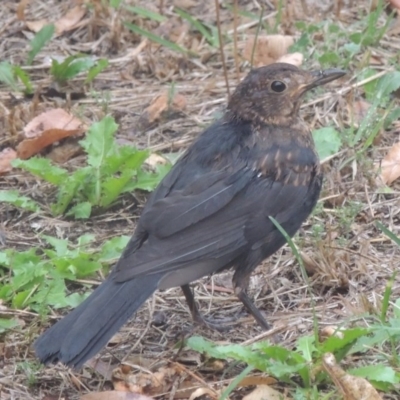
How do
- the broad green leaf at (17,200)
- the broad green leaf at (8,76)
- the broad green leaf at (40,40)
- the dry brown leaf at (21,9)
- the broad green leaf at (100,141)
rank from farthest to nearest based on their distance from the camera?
1. the dry brown leaf at (21,9)
2. the broad green leaf at (40,40)
3. the broad green leaf at (8,76)
4. the broad green leaf at (100,141)
5. the broad green leaf at (17,200)

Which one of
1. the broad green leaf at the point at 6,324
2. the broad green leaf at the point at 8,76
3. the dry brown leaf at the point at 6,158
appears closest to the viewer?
the broad green leaf at the point at 6,324

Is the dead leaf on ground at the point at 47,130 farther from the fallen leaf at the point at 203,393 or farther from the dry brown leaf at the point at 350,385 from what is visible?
the dry brown leaf at the point at 350,385

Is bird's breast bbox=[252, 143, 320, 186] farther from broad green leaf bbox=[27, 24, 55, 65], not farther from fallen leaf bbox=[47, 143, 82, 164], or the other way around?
broad green leaf bbox=[27, 24, 55, 65]

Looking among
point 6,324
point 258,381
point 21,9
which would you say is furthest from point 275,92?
point 21,9

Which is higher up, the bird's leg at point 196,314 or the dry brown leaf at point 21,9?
the dry brown leaf at point 21,9

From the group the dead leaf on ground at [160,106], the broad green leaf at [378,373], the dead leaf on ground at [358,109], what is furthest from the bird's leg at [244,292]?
the dead leaf on ground at [160,106]

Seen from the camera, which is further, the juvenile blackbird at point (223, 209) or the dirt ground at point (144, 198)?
the dirt ground at point (144, 198)
